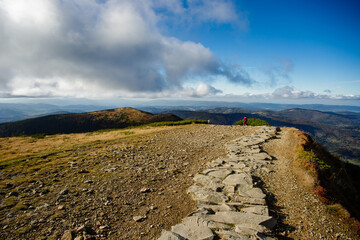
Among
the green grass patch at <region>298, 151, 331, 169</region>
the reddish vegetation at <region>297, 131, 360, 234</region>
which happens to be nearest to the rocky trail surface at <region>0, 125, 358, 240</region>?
the reddish vegetation at <region>297, 131, 360, 234</region>

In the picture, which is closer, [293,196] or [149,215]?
[149,215]

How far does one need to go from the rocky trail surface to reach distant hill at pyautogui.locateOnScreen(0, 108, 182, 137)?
10394 centimetres

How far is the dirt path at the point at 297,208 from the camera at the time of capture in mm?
5676

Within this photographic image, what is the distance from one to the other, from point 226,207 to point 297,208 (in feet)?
9.94

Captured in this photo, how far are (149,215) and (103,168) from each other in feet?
17.6

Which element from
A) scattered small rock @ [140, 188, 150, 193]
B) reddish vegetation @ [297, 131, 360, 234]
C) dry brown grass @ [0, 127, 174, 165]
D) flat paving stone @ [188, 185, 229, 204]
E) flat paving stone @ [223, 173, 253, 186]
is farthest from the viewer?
dry brown grass @ [0, 127, 174, 165]

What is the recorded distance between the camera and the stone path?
514 cm

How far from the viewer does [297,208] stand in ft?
22.6

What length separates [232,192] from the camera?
7.68 meters

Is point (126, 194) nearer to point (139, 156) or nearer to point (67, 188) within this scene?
point (67, 188)

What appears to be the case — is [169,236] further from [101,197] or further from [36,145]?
[36,145]

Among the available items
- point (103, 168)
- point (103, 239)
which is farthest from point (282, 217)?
point (103, 168)

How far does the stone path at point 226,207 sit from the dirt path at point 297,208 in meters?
0.60

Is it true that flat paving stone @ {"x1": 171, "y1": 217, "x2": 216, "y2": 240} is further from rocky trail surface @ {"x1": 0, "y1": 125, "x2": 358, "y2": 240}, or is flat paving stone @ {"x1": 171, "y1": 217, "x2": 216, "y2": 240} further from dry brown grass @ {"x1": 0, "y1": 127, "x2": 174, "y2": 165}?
dry brown grass @ {"x1": 0, "y1": 127, "x2": 174, "y2": 165}
